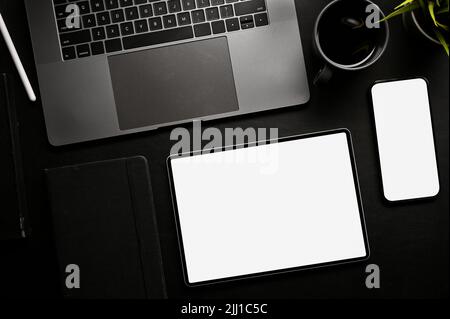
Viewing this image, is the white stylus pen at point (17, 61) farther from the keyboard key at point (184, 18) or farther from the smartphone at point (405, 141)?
the smartphone at point (405, 141)

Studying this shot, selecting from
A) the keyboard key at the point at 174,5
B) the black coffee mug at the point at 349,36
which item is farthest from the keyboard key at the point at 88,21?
the black coffee mug at the point at 349,36

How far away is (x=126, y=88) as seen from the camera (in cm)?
67

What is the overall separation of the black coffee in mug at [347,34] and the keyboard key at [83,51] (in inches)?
12.8

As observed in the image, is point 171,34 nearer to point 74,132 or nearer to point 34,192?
point 74,132

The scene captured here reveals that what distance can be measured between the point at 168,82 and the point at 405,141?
1.17 feet

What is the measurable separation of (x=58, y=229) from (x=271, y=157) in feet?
1.06

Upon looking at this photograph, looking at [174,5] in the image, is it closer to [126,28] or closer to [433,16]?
[126,28]

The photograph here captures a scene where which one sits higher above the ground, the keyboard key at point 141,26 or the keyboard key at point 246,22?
the keyboard key at point 141,26

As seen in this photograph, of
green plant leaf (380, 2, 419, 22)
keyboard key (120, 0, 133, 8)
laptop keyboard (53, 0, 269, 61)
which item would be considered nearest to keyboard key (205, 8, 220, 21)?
laptop keyboard (53, 0, 269, 61)

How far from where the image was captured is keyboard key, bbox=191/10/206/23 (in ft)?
2.17

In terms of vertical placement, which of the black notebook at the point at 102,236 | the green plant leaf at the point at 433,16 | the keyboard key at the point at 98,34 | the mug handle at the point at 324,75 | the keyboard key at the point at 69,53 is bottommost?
the black notebook at the point at 102,236

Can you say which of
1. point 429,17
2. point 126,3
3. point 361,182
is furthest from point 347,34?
point 126,3

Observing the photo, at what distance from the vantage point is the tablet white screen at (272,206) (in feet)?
2.20

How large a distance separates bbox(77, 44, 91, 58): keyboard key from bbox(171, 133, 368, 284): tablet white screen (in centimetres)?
20
